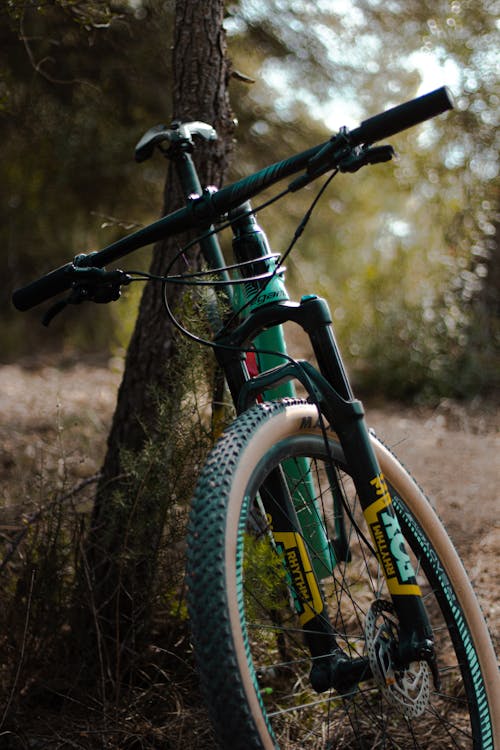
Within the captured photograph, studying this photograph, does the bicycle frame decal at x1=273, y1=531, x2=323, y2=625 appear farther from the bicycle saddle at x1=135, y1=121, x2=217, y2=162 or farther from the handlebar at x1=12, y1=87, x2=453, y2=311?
the bicycle saddle at x1=135, y1=121, x2=217, y2=162

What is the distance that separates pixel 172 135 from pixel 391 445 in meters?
1.32

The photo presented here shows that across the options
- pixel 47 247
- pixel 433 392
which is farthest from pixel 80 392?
pixel 433 392

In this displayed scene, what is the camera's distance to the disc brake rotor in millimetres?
1419

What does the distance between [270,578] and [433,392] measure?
386cm

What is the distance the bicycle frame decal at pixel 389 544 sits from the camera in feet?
4.88

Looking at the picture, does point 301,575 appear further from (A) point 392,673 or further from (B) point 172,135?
(B) point 172,135

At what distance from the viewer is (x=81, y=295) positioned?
1472mm

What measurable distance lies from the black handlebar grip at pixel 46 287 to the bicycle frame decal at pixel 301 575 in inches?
25.4

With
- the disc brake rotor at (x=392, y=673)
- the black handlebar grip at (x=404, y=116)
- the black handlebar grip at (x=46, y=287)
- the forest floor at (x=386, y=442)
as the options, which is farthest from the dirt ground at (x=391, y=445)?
the black handlebar grip at (x=404, y=116)

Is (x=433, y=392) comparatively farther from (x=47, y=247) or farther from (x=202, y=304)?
(x=202, y=304)

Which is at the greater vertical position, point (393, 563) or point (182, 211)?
point (182, 211)

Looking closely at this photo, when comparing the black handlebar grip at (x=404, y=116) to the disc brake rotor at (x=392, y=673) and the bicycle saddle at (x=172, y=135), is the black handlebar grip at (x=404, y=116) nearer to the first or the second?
the bicycle saddle at (x=172, y=135)

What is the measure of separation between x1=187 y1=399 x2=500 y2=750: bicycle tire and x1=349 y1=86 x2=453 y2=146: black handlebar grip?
0.50 m

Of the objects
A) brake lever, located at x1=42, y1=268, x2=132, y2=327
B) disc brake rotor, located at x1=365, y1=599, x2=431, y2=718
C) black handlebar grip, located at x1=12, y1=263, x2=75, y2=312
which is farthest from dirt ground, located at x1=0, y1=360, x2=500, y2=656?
disc brake rotor, located at x1=365, y1=599, x2=431, y2=718
